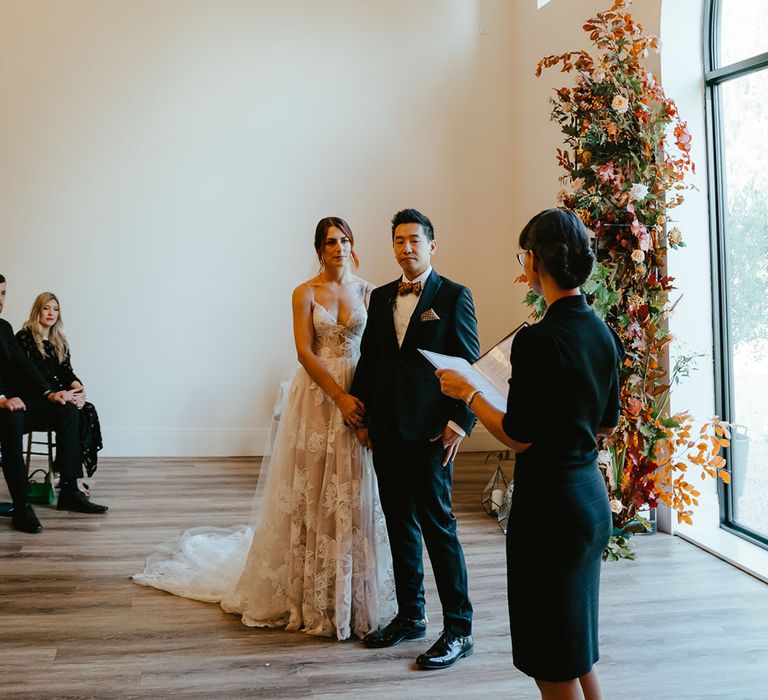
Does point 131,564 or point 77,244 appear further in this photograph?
point 77,244

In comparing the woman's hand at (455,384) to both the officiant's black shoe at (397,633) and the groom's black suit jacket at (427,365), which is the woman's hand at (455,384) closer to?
the groom's black suit jacket at (427,365)

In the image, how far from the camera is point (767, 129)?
181 inches

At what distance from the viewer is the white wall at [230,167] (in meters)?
6.97

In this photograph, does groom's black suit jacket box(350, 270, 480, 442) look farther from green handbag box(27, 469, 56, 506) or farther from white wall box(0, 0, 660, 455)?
white wall box(0, 0, 660, 455)

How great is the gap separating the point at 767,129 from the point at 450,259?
3256 mm

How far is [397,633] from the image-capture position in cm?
345

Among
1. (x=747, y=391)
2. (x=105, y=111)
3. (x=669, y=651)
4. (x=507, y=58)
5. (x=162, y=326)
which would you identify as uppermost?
(x=507, y=58)

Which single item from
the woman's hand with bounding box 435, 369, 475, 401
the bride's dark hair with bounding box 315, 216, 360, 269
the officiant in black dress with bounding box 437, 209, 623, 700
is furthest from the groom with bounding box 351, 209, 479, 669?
the officiant in black dress with bounding box 437, 209, 623, 700

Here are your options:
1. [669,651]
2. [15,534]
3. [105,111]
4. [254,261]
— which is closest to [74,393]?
[15,534]

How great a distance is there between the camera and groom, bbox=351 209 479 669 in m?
3.21

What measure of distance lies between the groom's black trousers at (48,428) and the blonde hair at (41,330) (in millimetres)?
362

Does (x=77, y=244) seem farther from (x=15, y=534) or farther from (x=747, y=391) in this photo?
(x=747, y=391)

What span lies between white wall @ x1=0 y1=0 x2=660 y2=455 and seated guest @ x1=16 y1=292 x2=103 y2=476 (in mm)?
1372

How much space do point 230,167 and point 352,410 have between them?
422 centimetres
